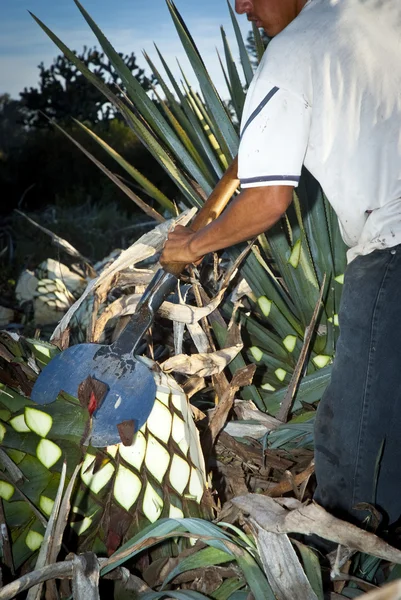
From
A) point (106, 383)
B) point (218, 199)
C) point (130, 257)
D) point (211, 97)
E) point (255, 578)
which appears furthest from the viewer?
point (211, 97)

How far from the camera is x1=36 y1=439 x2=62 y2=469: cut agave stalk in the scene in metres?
1.52

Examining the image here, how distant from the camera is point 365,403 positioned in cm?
161

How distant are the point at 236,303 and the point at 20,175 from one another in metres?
6.71

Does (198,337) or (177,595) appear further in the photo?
(198,337)

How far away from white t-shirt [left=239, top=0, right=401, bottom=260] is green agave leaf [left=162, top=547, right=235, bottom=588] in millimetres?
730

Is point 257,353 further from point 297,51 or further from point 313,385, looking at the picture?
point 297,51

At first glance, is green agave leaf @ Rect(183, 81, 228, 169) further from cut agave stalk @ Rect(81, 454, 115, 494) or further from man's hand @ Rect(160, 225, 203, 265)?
cut agave stalk @ Rect(81, 454, 115, 494)

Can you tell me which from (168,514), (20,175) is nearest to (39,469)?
(168,514)

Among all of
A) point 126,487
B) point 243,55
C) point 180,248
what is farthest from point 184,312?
point 243,55

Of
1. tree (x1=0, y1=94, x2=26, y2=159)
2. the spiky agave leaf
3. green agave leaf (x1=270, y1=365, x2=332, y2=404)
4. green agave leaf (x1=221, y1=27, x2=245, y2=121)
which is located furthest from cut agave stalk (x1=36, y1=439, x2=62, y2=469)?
tree (x1=0, y1=94, x2=26, y2=159)

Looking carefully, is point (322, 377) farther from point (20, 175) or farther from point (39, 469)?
point (20, 175)

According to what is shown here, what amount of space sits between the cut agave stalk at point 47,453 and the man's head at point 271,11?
1028 mm

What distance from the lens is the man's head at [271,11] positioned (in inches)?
62.8

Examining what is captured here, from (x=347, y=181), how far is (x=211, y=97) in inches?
31.0
